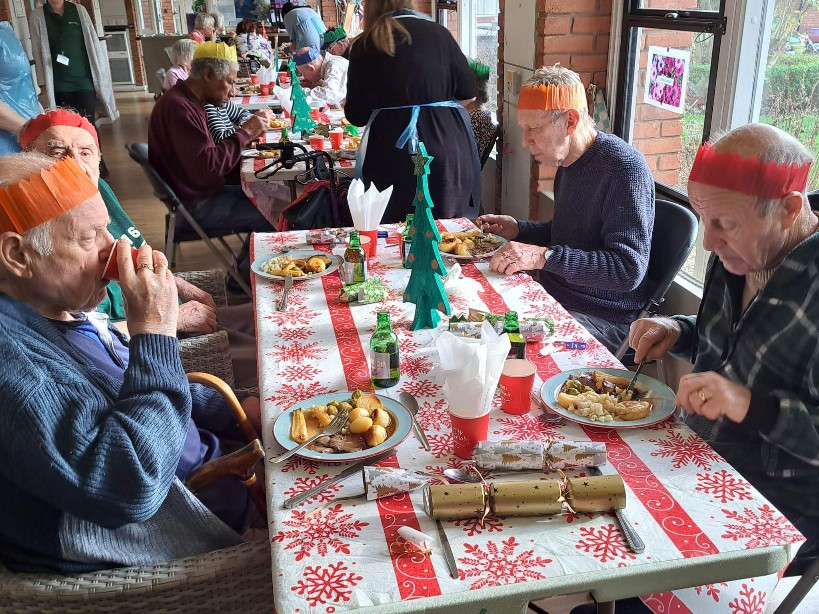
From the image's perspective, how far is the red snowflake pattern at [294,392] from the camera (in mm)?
1518

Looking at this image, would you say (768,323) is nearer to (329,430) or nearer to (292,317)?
(329,430)

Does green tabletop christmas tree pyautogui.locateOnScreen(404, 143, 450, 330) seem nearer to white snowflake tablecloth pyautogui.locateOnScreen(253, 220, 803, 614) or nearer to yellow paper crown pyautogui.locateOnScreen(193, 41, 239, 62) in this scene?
white snowflake tablecloth pyautogui.locateOnScreen(253, 220, 803, 614)

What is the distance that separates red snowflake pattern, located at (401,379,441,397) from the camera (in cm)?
154

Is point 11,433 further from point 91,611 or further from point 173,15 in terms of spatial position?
point 173,15

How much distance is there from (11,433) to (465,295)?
123 centimetres

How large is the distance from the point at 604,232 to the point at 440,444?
119 cm

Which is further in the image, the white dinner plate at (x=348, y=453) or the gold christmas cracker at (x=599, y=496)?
the white dinner plate at (x=348, y=453)

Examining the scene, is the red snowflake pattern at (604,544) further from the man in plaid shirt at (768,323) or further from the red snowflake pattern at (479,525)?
the man in plaid shirt at (768,323)

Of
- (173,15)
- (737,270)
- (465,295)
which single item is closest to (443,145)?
(465,295)

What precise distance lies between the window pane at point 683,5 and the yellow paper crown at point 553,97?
842 mm

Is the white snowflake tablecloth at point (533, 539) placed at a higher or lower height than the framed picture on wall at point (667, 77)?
lower

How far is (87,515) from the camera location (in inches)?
45.4

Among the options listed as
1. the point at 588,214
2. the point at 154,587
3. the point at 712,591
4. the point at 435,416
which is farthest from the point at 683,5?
the point at 154,587

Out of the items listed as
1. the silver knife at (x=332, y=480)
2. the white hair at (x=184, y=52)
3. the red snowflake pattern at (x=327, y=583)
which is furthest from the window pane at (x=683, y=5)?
the white hair at (x=184, y=52)
